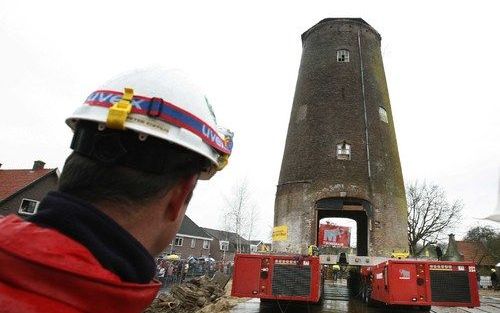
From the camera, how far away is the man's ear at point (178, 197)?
1.68 metres

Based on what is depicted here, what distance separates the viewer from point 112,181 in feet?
5.02

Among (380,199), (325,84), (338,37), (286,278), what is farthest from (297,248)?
(338,37)

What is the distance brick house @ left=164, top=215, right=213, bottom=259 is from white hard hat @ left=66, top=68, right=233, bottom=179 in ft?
182

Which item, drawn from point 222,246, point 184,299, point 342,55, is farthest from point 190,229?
point 184,299

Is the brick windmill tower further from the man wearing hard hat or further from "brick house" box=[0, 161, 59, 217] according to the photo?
"brick house" box=[0, 161, 59, 217]

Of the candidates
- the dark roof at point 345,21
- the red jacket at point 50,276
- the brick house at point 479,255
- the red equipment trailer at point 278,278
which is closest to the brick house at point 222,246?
the brick house at point 479,255

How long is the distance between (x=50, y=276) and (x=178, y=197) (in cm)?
66

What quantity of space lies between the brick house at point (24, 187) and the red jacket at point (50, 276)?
3166 centimetres

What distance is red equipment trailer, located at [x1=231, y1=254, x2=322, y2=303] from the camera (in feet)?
35.4

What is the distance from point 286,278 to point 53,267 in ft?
34.4

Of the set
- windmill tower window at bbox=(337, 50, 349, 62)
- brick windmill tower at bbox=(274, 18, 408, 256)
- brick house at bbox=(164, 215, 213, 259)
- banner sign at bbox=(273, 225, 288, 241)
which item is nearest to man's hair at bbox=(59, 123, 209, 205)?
brick windmill tower at bbox=(274, 18, 408, 256)

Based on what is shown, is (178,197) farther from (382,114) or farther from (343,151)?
(382,114)

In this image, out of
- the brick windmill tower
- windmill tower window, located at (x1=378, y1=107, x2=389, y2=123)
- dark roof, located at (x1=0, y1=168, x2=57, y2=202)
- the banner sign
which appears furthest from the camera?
dark roof, located at (x1=0, y1=168, x2=57, y2=202)

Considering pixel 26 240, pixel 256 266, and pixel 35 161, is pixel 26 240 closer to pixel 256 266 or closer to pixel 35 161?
pixel 256 266
